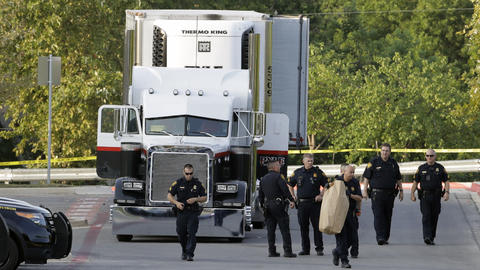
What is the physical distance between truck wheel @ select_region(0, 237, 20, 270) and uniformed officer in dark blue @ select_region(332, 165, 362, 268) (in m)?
4.95

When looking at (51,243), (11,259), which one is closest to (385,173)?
(51,243)

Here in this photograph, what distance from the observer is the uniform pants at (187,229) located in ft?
62.7

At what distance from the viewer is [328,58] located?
58938mm

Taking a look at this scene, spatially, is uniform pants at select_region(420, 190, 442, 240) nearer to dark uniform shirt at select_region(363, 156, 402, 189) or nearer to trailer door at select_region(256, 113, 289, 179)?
dark uniform shirt at select_region(363, 156, 402, 189)

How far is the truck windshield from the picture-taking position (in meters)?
22.8

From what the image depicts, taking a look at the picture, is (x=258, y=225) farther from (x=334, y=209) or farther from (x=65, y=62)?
(x=65, y=62)

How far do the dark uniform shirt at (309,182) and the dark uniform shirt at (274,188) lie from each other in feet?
2.23

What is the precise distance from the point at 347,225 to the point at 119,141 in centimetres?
627

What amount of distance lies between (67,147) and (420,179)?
64.5ft

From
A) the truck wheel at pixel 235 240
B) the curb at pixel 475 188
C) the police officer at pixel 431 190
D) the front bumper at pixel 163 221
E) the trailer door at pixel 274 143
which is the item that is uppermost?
the trailer door at pixel 274 143

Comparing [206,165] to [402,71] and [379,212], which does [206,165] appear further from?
[402,71]

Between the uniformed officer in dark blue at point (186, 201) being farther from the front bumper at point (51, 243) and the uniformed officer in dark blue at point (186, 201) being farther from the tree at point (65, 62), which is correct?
the tree at point (65, 62)

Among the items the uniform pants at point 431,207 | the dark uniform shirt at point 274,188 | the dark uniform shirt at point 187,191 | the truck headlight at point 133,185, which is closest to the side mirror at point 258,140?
the truck headlight at point 133,185

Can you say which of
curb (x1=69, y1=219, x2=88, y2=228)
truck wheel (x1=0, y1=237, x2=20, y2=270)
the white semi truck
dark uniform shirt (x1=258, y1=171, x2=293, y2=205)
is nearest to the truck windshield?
the white semi truck
